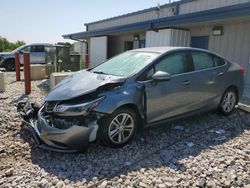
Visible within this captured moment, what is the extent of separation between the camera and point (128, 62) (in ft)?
15.5

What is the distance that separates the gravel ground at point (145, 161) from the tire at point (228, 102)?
0.69m

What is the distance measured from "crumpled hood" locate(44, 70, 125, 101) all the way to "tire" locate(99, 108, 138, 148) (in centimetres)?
49

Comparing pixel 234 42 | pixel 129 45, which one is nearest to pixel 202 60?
pixel 234 42

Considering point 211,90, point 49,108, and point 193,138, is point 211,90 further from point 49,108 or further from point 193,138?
point 49,108

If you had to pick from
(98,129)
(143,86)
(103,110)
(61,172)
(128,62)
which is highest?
(128,62)

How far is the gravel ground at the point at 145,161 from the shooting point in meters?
3.22

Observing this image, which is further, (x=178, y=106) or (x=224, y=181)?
(x=178, y=106)

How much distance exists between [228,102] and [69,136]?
3.85m

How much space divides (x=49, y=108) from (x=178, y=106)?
2284 millimetres

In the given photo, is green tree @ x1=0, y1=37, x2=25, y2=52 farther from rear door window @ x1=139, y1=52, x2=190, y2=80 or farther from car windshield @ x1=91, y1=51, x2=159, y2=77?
rear door window @ x1=139, y1=52, x2=190, y2=80

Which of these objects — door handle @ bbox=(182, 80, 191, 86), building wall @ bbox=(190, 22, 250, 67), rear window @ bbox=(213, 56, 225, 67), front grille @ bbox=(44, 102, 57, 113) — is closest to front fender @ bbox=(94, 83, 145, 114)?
front grille @ bbox=(44, 102, 57, 113)

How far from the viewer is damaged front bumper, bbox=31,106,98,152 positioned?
364 centimetres

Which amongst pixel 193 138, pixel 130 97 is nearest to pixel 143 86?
pixel 130 97

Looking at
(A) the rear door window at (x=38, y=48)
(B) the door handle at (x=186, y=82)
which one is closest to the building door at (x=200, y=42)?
(B) the door handle at (x=186, y=82)
